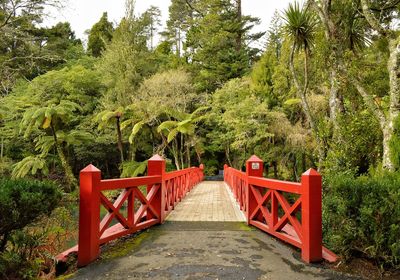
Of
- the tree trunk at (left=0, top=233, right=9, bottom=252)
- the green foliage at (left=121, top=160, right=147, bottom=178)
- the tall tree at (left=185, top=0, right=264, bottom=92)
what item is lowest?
the green foliage at (left=121, top=160, right=147, bottom=178)

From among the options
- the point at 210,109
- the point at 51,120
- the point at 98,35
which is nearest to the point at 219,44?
the point at 210,109

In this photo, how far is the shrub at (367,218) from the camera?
3070mm

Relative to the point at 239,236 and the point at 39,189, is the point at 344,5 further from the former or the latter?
the point at 39,189

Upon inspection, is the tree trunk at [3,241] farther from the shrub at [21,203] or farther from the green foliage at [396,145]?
the green foliage at [396,145]

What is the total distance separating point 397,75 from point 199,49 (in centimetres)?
2294

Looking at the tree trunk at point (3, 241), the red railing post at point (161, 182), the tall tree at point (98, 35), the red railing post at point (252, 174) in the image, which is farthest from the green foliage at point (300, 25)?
the tall tree at point (98, 35)

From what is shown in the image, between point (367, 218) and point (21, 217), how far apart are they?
A: 336cm

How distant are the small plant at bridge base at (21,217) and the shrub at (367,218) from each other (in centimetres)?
304

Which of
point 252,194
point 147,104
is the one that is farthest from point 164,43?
point 252,194

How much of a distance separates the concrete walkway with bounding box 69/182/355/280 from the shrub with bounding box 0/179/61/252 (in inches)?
30.8

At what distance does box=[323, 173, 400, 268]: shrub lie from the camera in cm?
307

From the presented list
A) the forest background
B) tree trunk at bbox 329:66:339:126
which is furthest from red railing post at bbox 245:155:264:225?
tree trunk at bbox 329:66:339:126

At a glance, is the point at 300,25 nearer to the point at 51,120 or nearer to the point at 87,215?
the point at 87,215

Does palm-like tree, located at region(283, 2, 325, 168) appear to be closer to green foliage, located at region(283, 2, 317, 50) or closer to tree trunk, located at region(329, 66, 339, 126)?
green foliage, located at region(283, 2, 317, 50)
